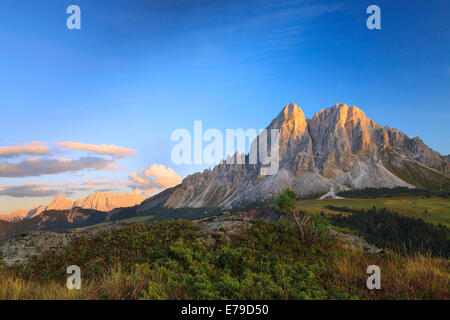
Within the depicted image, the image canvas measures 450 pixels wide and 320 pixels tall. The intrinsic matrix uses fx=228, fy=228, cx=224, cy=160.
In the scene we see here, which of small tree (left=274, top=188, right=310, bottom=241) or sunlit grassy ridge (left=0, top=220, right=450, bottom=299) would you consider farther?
small tree (left=274, top=188, right=310, bottom=241)

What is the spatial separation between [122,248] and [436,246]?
128 meters

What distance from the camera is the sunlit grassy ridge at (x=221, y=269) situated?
634 centimetres

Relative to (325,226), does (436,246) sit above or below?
below

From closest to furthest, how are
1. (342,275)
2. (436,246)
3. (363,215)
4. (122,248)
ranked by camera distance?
1. (342,275)
2. (122,248)
3. (436,246)
4. (363,215)

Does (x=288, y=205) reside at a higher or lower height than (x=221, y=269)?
higher

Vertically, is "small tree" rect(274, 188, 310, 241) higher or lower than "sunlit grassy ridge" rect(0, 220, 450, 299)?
higher

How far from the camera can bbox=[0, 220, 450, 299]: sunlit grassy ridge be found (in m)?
6.34

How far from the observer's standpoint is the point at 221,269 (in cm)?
908

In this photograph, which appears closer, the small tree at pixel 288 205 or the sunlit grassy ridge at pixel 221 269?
the sunlit grassy ridge at pixel 221 269

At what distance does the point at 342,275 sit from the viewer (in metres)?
7.87

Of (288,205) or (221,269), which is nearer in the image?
(221,269)

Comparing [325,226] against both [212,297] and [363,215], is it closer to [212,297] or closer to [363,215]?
[212,297]

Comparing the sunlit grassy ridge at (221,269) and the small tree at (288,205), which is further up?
the small tree at (288,205)
